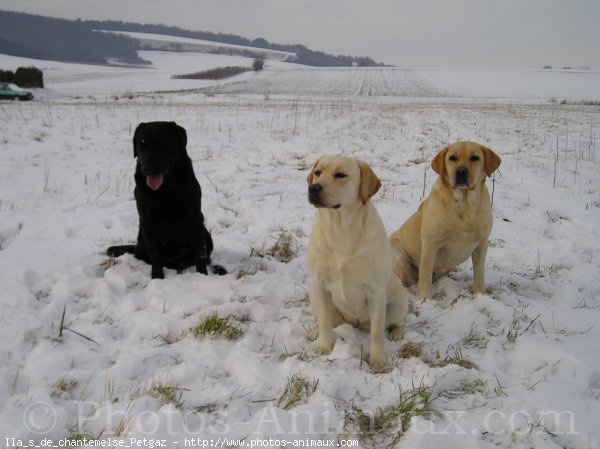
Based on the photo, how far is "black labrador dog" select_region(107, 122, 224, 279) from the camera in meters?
3.32

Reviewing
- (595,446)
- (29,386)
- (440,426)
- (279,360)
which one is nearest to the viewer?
(595,446)

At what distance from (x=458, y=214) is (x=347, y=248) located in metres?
1.39

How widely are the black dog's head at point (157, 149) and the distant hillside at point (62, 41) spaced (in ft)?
282

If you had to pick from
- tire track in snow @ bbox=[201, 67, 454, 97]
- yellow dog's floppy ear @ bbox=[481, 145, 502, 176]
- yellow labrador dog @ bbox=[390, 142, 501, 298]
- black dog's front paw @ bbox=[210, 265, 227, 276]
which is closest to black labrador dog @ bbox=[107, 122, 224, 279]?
black dog's front paw @ bbox=[210, 265, 227, 276]

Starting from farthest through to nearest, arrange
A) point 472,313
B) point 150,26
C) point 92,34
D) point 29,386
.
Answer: point 150,26, point 92,34, point 472,313, point 29,386

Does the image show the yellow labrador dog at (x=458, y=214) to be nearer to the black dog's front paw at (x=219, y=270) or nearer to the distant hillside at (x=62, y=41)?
the black dog's front paw at (x=219, y=270)

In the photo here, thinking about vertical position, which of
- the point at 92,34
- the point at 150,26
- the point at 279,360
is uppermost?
the point at 150,26

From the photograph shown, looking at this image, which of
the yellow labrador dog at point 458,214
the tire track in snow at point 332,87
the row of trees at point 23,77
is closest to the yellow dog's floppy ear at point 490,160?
the yellow labrador dog at point 458,214

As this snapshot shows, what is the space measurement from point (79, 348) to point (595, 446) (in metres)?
2.64

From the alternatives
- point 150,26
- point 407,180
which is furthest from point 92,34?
point 407,180

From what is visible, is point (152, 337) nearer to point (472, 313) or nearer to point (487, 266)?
point (472, 313)

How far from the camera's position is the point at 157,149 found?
10.8 feet

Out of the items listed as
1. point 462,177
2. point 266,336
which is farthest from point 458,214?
point 266,336

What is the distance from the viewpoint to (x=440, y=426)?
1.81m
